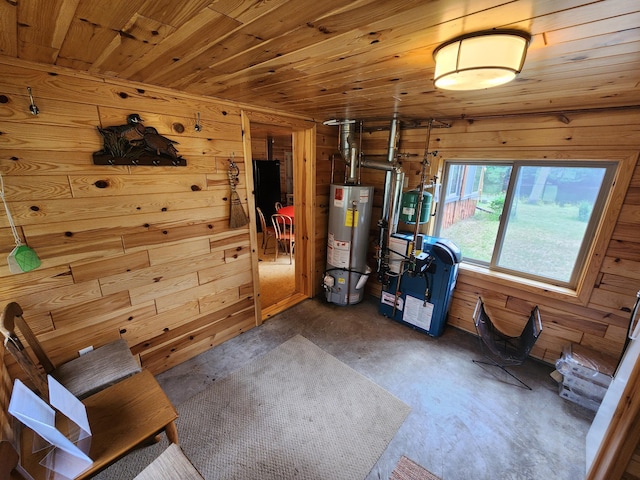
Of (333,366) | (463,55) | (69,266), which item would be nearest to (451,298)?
(333,366)

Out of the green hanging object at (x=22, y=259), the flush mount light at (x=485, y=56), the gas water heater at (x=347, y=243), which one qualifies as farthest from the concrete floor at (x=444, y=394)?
the flush mount light at (x=485, y=56)

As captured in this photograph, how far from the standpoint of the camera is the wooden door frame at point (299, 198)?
2.33m

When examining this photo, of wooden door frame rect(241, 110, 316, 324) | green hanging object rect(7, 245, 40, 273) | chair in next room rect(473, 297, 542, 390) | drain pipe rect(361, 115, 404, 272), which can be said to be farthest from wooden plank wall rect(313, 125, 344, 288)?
green hanging object rect(7, 245, 40, 273)

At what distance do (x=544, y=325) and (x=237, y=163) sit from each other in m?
3.00

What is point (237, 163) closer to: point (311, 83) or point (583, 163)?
point (311, 83)

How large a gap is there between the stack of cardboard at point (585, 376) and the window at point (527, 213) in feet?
1.87

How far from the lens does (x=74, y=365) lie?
61.6 inches

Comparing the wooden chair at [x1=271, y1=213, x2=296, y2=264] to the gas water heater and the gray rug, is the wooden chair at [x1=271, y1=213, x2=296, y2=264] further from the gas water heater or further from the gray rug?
the gray rug

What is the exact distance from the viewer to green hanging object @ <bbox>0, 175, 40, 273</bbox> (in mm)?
1355

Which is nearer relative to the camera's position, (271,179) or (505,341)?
(505,341)

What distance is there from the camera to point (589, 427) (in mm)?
1750

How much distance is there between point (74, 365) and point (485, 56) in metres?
2.54

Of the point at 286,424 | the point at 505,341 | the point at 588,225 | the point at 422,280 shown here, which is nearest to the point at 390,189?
the point at 422,280

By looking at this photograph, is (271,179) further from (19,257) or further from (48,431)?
(48,431)
